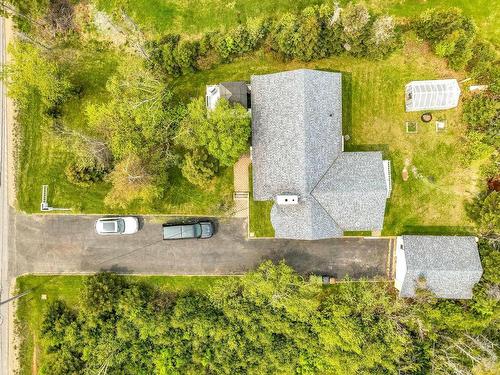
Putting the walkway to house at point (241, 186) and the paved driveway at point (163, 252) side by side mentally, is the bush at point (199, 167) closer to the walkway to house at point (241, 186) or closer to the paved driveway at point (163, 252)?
the walkway to house at point (241, 186)

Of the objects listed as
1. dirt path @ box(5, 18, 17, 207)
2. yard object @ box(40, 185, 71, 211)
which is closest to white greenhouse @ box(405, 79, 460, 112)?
yard object @ box(40, 185, 71, 211)

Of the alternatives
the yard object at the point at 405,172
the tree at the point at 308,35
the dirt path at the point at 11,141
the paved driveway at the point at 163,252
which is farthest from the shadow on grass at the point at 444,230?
the dirt path at the point at 11,141

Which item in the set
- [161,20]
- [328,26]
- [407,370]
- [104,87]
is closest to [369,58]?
[328,26]

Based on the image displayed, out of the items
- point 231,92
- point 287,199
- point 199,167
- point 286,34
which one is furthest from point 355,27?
point 199,167

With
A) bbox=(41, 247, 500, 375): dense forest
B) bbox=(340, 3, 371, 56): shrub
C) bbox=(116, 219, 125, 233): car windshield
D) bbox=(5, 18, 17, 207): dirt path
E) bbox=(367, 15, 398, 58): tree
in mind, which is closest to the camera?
bbox=(340, 3, 371, 56): shrub

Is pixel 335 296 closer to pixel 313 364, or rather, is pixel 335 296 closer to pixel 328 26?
pixel 313 364

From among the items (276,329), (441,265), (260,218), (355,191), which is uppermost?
(355,191)

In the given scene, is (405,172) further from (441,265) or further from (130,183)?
(130,183)

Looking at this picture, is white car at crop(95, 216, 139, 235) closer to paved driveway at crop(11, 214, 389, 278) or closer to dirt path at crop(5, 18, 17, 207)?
paved driveway at crop(11, 214, 389, 278)
